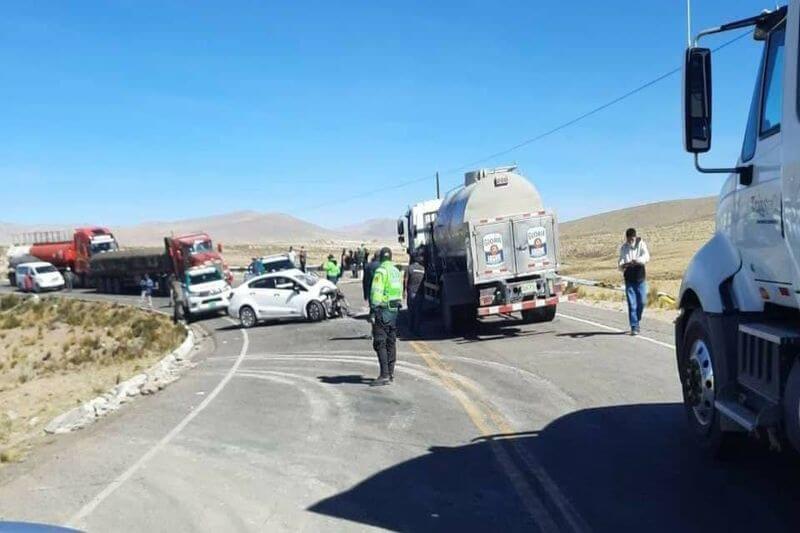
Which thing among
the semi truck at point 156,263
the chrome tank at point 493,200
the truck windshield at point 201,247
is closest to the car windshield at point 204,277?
the semi truck at point 156,263

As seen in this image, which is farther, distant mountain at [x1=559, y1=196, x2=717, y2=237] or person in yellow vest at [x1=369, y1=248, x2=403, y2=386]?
distant mountain at [x1=559, y1=196, x2=717, y2=237]

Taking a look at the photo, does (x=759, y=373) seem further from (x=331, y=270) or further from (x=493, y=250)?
(x=331, y=270)

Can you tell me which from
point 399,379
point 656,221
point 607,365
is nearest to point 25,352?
point 399,379

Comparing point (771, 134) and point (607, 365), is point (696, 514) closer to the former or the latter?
point (771, 134)

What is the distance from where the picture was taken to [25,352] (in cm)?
2605

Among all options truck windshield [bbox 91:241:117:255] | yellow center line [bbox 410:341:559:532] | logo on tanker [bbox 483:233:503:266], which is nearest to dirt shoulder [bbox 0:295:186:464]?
yellow center line [bbox 410:341:559:532]

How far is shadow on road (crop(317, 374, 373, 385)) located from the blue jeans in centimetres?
500

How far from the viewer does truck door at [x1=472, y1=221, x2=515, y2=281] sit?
15.0m

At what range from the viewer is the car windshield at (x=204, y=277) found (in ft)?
93.0

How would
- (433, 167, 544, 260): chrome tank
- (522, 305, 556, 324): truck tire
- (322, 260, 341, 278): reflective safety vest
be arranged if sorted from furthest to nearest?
(322, 260, 341, 278): reflective safety vest < (522, 305, 556, 324): truck tire < (433, 167, 544, 260): chrome tank

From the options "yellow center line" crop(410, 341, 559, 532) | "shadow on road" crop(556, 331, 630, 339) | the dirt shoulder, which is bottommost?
the dirt shoulder

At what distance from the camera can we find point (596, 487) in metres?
5.63

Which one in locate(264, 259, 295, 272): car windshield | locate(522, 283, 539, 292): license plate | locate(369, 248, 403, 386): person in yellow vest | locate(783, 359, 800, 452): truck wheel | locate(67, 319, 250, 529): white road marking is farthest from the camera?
locate(264, 259, 295, 272): car windshield

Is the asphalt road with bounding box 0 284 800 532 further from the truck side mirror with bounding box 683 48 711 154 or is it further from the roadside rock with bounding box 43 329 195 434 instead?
the truck side mirror with bounding box 683 48 711 154
